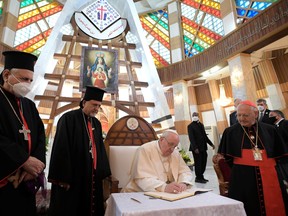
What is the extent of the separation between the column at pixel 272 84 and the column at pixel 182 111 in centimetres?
335

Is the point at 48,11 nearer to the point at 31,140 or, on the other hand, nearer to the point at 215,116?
the point at 215,116

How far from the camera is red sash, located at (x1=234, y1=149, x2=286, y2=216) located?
180 centimetres

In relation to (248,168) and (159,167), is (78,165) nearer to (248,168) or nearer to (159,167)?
(159,167)

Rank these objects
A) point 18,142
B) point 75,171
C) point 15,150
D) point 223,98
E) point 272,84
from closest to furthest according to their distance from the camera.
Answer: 1. point 15,150
2. point 18,142
3. point 75,171
4. point 272,84
5. point 223,98

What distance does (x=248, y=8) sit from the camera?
7.23 metres

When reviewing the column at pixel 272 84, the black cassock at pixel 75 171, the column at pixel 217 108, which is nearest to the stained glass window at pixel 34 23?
the column at pixel 217 108

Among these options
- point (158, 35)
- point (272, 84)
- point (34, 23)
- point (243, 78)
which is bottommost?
point (272, 84)

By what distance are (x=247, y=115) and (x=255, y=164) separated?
1.55 feet

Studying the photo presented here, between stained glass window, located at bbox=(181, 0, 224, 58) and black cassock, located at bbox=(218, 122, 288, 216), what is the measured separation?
7538 millimetres

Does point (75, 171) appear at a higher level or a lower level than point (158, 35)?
lower

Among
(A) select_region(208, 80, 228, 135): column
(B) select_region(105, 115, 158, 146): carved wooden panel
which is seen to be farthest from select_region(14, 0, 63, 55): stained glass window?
(B) select_region(105, 115, 158, 146): carved wooden panel

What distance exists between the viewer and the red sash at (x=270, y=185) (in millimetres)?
1797

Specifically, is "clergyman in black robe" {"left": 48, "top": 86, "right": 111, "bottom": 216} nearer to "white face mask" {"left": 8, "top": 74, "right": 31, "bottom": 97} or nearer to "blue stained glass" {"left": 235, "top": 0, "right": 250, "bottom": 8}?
"white face mask" {"left": 8, "top": 74, "right": 31, "bottom": 97}

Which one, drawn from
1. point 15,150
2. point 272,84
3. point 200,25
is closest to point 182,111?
point 272,84
